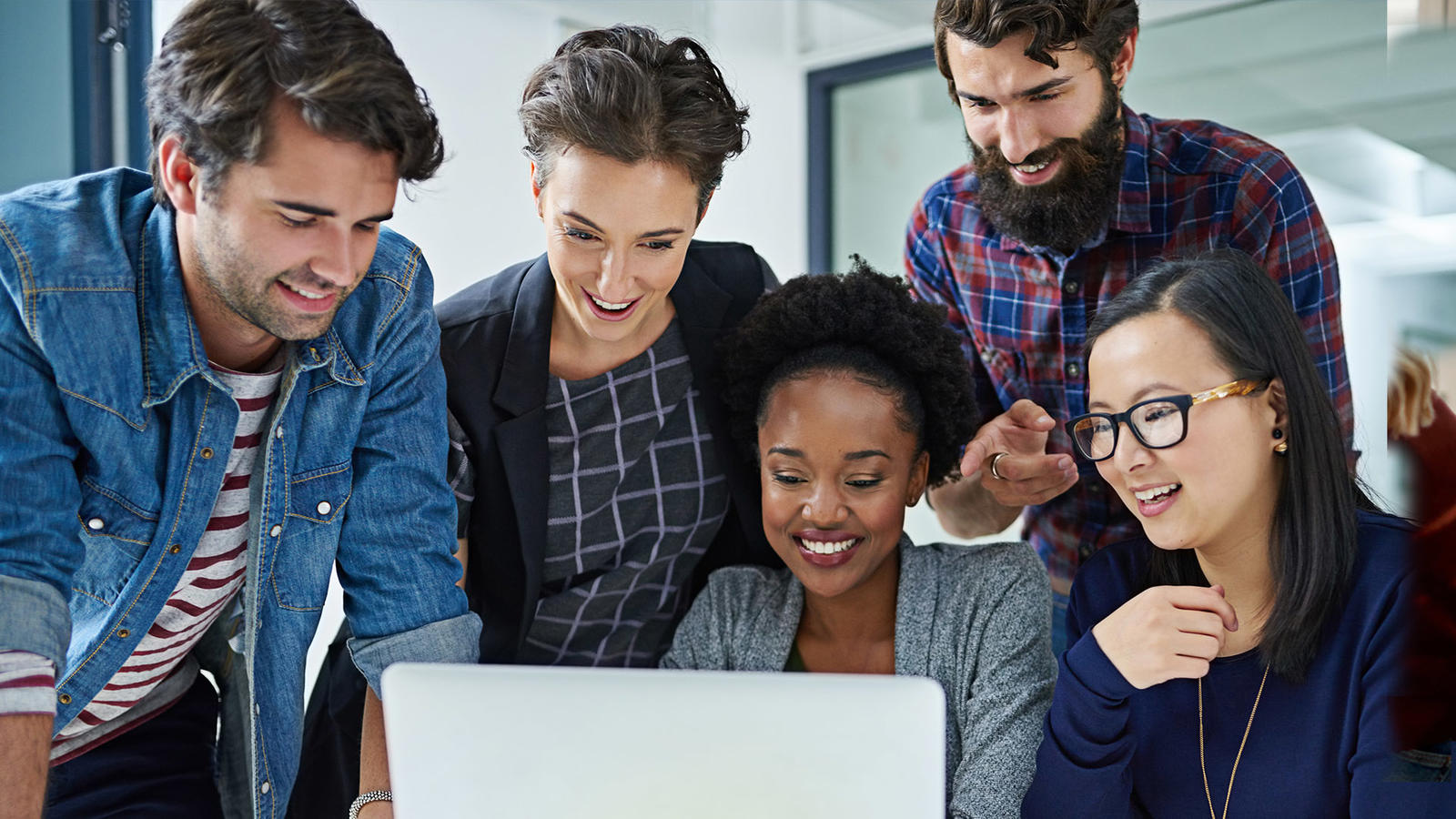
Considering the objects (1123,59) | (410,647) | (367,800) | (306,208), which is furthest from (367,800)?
(1123,59)

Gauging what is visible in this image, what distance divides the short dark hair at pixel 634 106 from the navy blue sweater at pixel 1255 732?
2.58 feet

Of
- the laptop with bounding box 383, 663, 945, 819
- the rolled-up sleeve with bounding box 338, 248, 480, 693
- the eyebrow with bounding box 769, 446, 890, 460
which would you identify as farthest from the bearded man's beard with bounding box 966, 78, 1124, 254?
the laptop with bounding box 383, 663, 945, 819

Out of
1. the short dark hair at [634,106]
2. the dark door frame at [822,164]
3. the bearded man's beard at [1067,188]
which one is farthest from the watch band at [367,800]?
the dark door frame at [822,164]

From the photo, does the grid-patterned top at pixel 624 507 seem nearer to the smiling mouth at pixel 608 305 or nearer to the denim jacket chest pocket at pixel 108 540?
the smiling mouth at pixel 608 305

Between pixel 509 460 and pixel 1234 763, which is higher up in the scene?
pixel 509 460

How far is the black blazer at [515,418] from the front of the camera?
5.52 ft

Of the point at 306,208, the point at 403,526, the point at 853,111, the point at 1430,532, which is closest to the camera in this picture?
the point at 1430,532

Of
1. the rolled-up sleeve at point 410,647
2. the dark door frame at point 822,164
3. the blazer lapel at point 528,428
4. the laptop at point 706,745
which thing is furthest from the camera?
the dark door frame at point 822,164

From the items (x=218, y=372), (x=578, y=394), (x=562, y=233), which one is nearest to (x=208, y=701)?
(x=218, y=372)

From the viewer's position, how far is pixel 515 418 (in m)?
1.69

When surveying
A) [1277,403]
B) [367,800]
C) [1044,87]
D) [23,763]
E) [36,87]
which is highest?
[36,87]

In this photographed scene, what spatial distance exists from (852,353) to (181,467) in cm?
89

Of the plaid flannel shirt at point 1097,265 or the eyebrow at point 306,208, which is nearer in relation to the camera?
the eyebrow at point 306,208

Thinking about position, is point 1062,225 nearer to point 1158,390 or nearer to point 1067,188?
point 1067,188
